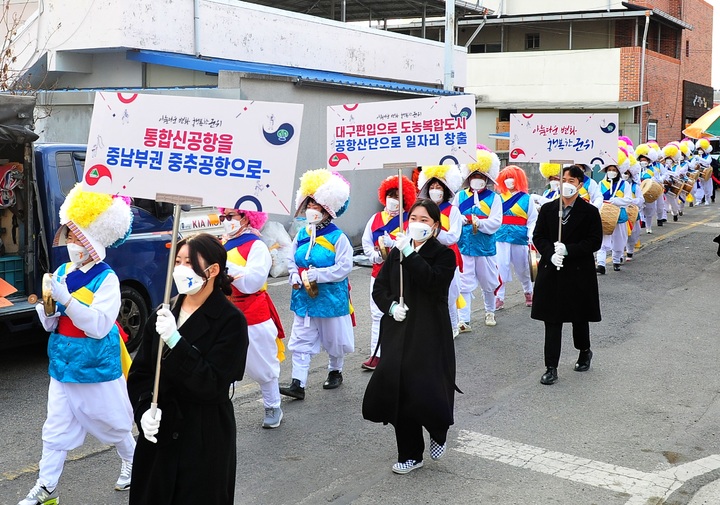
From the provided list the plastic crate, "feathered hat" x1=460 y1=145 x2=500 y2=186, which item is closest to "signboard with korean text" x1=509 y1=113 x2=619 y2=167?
"feathered hat" x1=460 y1=145 x2=500 y2=186

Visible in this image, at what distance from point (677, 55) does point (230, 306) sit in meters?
38.3

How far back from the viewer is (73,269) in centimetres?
549

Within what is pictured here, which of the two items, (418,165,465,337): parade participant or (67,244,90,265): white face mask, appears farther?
(418,165,465,337): parade participant

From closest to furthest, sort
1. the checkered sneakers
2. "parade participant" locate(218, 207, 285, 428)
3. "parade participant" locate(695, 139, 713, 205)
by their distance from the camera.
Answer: the checkered sneakers → "parade participant" locate(218, 207, 285, 428) → "parade participant" locate(695, 139, 713, 205)

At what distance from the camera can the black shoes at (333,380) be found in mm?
7883

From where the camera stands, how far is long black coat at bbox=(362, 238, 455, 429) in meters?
→ 5.73

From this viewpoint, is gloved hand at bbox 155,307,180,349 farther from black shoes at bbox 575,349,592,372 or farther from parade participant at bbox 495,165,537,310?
parade participant at bbox 495,165,537,310

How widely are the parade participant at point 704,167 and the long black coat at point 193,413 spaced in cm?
2428

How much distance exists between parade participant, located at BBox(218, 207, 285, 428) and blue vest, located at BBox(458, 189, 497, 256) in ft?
13.8

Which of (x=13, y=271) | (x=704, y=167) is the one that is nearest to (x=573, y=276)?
(x=13, y=271)

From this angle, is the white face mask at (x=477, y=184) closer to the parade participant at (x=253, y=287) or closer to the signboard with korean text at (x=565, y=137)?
the signboard with korean text at (x=565, y=137)

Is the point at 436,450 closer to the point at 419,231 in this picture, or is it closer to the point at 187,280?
the point at 419,231

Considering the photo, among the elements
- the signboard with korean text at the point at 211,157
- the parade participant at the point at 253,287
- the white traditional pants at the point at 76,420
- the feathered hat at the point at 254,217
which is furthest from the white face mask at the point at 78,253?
the feathered hat at the point at 254,217

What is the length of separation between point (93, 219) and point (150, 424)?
194 centimetres
